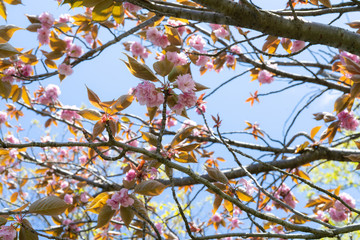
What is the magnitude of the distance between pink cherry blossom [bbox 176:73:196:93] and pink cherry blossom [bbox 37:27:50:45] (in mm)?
1451

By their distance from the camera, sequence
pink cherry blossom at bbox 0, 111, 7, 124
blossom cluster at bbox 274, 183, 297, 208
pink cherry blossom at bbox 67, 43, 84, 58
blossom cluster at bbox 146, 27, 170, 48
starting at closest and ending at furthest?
A: blossom cluster at bbox 146, 27, 170, 48
pink cherry blossom at bbox 67, 43, 84, 58
blossom cluster at bbox 274, 183, 297, 208
pink cherry blossom at bbox 0, 111, 7, 124

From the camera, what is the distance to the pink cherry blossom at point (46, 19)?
1.87 metres

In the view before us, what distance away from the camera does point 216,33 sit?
213cm

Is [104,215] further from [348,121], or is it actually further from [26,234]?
[348,121]

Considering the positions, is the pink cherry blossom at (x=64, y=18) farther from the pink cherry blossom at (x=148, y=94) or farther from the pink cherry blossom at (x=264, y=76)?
the pink cherry blossom at (x=148, y=94)

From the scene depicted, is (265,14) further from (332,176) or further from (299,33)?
(332,176)

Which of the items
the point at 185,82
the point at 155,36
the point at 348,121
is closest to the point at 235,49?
the point at 155,36

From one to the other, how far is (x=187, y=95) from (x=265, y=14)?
17.4 inches

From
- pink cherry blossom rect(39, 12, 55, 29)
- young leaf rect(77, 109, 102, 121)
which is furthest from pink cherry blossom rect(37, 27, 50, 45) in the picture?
young leaf rect(77, 109, 102, 121)

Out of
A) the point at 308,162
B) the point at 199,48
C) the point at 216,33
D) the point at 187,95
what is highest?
the point at 216,33

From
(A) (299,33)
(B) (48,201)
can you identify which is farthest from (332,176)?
(B) (48,201)

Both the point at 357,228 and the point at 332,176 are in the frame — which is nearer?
the point at 357,228

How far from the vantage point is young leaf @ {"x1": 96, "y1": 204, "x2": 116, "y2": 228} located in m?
0.97

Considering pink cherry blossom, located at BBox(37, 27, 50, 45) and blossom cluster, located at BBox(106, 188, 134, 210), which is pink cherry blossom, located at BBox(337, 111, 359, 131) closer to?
blossom cluster, located at BBox(106, 188, 134, 210)
